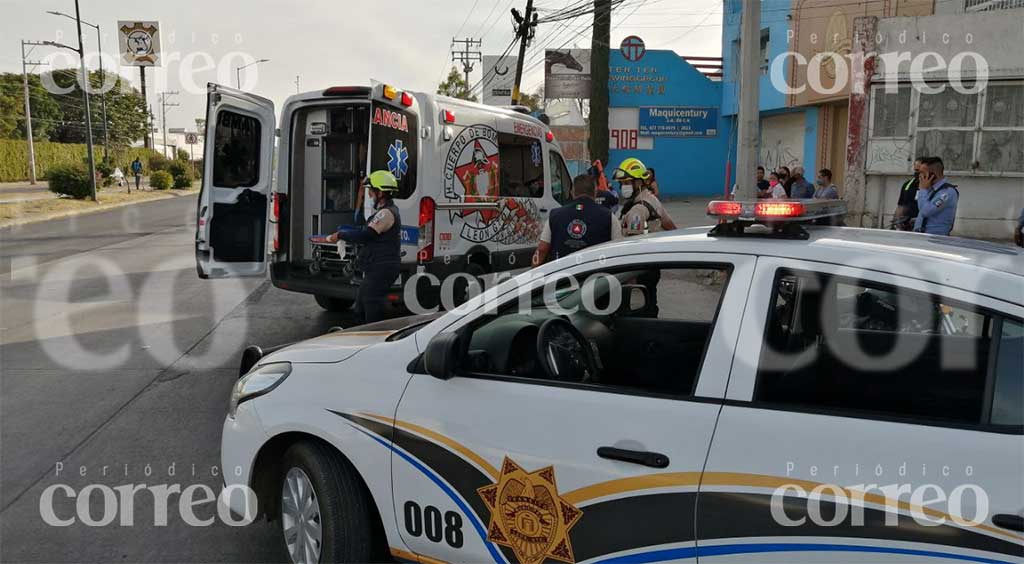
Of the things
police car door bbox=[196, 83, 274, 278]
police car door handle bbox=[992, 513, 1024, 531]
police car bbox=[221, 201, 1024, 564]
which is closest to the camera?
police car door handle bbox=[992, 513, 1024, 531]

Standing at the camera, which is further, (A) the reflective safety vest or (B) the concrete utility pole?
(B) the concrete utility pole

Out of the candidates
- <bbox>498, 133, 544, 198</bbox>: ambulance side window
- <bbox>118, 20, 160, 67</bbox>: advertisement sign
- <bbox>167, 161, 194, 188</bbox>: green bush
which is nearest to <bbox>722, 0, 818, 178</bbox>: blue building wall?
<bbox>498, 133, 544, 198</bbox>: ambulance side window

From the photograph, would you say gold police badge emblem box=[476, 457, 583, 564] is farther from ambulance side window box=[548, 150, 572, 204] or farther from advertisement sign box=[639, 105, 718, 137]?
advertisement sign box=[639, 105, 718, 137]

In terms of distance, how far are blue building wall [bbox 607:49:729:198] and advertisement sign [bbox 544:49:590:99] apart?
1.12m

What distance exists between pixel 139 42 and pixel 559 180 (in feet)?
265

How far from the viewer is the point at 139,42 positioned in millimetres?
78188

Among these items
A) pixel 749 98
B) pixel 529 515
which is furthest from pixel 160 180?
pixel 529 515

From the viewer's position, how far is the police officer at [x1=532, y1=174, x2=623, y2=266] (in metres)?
6.46

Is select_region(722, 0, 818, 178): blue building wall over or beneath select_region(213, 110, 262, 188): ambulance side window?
over

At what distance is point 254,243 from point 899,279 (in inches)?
280

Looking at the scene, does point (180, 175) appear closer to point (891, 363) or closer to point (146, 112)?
point (146, 112)

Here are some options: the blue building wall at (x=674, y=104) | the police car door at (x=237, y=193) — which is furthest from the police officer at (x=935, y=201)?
the blue building wall at (x=674, y=104)

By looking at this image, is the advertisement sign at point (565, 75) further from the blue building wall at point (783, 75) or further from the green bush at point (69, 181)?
the green bush at point (69, 181)

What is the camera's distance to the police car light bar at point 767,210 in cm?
257
